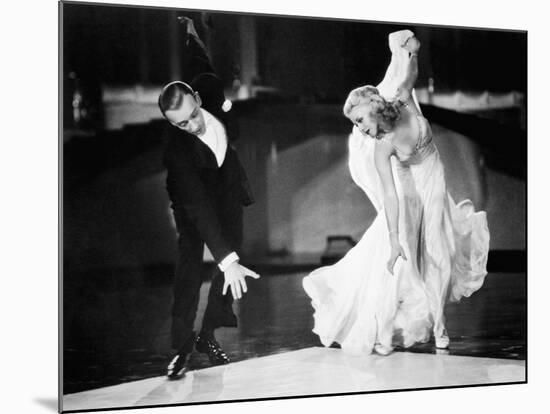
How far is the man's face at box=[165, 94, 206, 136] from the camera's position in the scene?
580 centimetres

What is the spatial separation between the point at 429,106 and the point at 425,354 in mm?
1691

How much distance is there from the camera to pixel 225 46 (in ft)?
19.5

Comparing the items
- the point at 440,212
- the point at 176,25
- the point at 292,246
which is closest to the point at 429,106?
the point at 440,212

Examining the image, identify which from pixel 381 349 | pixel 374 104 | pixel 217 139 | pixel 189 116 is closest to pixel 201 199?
pixel 217 139

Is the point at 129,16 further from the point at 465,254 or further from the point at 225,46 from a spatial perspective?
the point at 465,254

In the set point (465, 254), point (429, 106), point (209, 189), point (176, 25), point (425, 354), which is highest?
point (176, 25)

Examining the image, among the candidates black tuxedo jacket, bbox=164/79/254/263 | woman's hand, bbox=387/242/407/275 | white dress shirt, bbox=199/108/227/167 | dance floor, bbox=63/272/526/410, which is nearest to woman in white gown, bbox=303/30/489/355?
woman's hand, bbox=387/242/407/275

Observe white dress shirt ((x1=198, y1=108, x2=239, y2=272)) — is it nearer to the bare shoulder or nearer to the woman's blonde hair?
the woman's blonde hair

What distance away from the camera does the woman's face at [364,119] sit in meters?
6.20

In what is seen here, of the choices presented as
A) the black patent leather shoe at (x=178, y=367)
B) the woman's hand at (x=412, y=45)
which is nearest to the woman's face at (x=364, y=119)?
the woman's hand at (x=412, y=45)

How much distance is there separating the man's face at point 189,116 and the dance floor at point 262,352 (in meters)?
0.97

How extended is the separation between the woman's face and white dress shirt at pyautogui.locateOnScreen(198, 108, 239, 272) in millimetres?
902

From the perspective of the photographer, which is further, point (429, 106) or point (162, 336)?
point (429, 106)

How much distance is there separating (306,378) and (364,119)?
1744 mm
